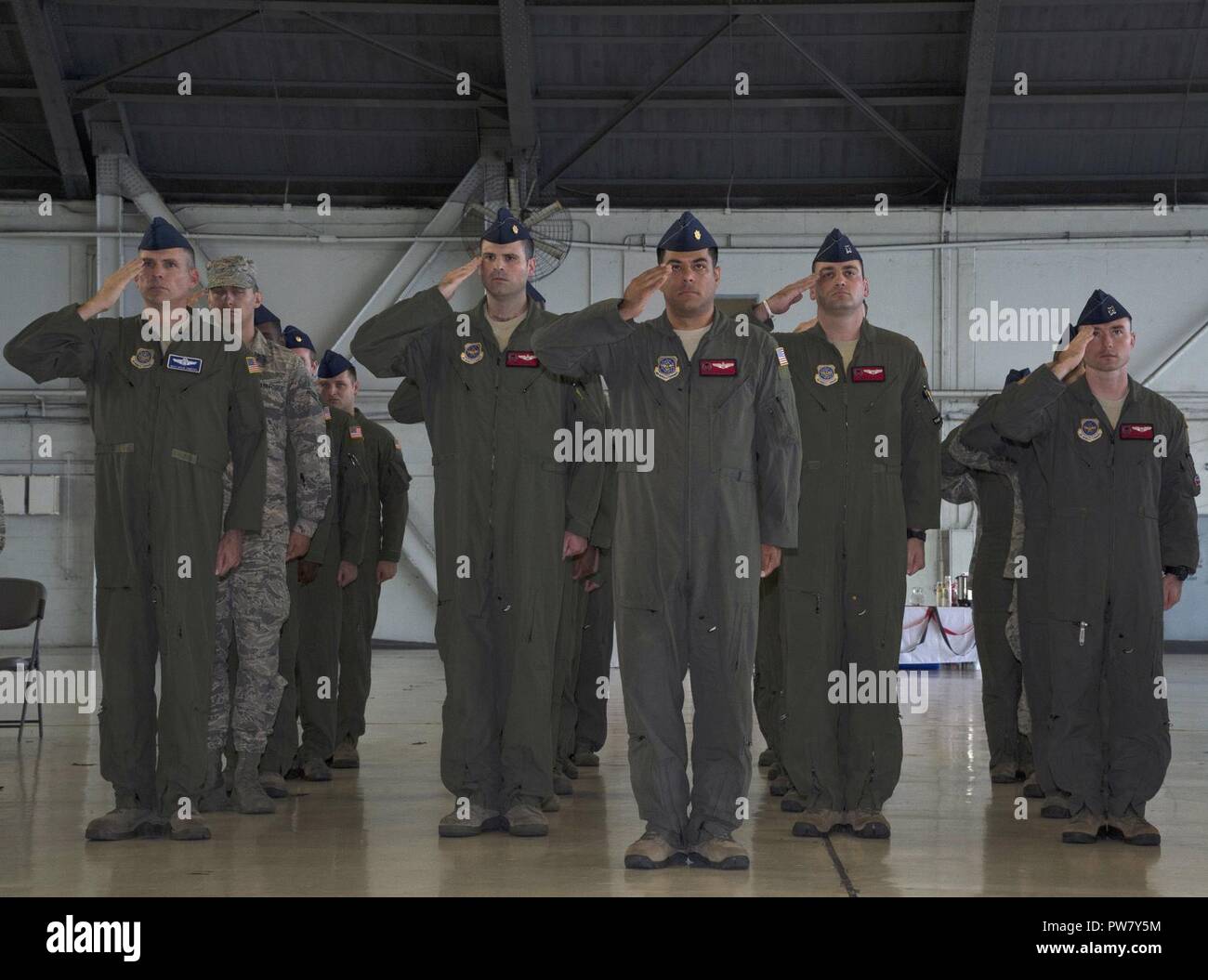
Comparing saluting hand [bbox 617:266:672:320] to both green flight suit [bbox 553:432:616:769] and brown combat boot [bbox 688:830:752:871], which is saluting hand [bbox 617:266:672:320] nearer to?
green flight suit [bbox 553:432:616:769]

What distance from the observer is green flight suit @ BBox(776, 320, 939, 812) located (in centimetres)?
533

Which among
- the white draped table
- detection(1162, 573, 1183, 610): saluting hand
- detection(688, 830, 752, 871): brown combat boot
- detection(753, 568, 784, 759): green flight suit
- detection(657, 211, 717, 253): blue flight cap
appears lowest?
the white draped table

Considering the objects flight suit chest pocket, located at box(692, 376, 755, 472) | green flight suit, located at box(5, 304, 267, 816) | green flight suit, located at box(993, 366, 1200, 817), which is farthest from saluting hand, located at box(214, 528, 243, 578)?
green flight suit, located at box(993, 366, 1200, 817)

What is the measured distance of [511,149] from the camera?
54.0ft

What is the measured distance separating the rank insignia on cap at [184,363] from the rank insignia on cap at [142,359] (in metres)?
0.07

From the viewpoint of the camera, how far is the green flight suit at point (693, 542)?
4.65 meters

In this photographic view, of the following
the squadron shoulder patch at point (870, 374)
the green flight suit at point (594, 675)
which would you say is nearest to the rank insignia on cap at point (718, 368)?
the squadron shoulder patch at point (870, 374)

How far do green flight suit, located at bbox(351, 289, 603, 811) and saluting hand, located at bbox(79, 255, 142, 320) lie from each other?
87 centimetres

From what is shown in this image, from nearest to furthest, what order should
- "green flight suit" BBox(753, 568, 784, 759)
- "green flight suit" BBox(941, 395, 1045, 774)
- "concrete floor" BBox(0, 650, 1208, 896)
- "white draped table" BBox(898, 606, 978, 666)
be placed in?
"concrete floor" BBox(0, 650, 1208, 896), "green flight suit" BBox(941, 395, 1045, 774), "green flight suit" BBox(753, 568, 784, 759), "white draped table" BBox(898, 606, 978, 666)

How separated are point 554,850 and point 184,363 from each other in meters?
2.29

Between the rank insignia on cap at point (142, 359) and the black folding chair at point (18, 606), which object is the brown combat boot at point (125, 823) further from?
the black folding chair at point (18, 606)

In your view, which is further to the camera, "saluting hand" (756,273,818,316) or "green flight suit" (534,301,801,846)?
"saluting hand" (756,273,818,316)

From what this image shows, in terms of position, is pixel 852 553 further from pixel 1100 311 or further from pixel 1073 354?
pixel 1100 311

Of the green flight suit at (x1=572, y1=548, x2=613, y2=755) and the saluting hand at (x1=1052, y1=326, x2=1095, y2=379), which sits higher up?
the saluting hand at (x1=1052, y1=326, x2=1095, y2=379)
